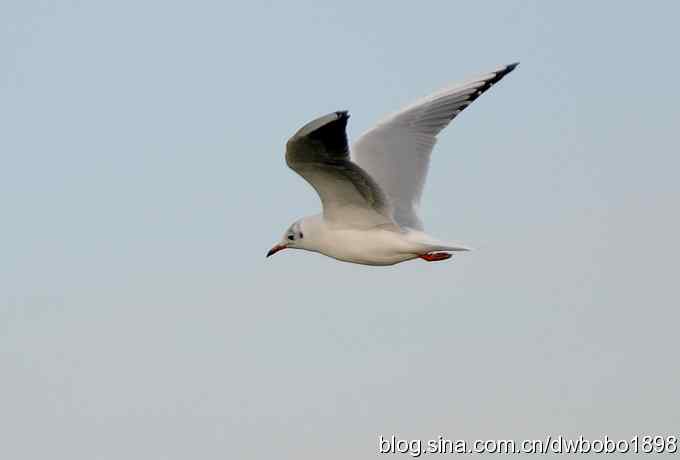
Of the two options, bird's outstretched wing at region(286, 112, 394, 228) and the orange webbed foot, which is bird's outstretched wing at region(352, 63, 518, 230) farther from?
bird's outstretched wing at region(286, 112, 394, 228)

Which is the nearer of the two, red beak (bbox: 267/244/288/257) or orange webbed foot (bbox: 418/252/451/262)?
orange webbed foot (bbox: 418/252/451/262)

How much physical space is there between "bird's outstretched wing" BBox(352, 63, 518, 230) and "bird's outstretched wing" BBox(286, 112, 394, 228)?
735 millimetres

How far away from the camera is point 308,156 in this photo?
35.3ft

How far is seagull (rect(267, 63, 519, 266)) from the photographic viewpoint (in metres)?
10.7

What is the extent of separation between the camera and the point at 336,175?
441 inches

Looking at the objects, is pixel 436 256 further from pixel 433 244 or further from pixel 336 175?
pixel 336 175

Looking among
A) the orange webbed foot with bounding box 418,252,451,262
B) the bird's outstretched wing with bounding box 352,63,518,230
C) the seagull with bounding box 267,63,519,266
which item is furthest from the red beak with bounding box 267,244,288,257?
the orange webbed foot with bounding box 418,252,451,262

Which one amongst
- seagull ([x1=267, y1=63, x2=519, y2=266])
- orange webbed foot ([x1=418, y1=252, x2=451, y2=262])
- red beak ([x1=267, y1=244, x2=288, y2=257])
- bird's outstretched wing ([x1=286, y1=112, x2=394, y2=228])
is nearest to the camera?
bird's outstretched wing ([x1=286, y1=112, x2=394, y2=228])

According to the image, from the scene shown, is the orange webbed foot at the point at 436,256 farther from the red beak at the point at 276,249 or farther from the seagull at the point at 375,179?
the red beak at the point at 276,249

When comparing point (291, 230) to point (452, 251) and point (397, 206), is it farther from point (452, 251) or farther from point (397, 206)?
point (452, 251)

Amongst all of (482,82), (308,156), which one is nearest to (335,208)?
(308,156)

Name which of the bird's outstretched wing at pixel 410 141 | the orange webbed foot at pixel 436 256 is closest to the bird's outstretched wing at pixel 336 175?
the orange webbed foot at pixel 436 256

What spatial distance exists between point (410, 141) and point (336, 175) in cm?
218

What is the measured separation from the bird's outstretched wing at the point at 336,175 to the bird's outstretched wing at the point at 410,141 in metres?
0.74
